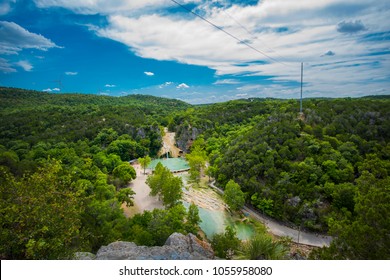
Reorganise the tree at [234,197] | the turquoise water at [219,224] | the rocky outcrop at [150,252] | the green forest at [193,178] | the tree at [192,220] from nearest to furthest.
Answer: the green forest at [193,178] < the rocky outcrop at [150,252] < the tree at [192,220] < the turquoise water at [219,224] < the tree at [234,197]

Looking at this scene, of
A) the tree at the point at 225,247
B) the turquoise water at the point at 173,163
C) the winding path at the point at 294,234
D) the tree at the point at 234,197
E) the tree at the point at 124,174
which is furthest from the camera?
the turquoise water at the point at 173,163

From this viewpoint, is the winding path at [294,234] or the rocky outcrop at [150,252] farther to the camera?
the winding path at [294,234]

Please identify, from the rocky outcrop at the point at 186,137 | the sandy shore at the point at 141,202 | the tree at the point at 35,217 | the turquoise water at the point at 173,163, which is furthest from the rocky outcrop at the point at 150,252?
the rocky outcrop at the point at 186,137

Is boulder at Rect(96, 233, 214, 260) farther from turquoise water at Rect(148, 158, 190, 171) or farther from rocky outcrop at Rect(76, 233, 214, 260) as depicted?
turquoise water at Rect(148, 158, 190, 171)

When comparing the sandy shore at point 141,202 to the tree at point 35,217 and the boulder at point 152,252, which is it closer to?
the boulder at point 152,252

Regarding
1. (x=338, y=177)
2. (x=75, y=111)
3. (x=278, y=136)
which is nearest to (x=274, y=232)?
(x=338, y=177)

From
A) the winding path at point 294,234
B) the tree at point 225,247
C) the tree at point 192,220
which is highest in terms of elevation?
the tree at point 225,247

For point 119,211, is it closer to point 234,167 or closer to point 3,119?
point 234,167
